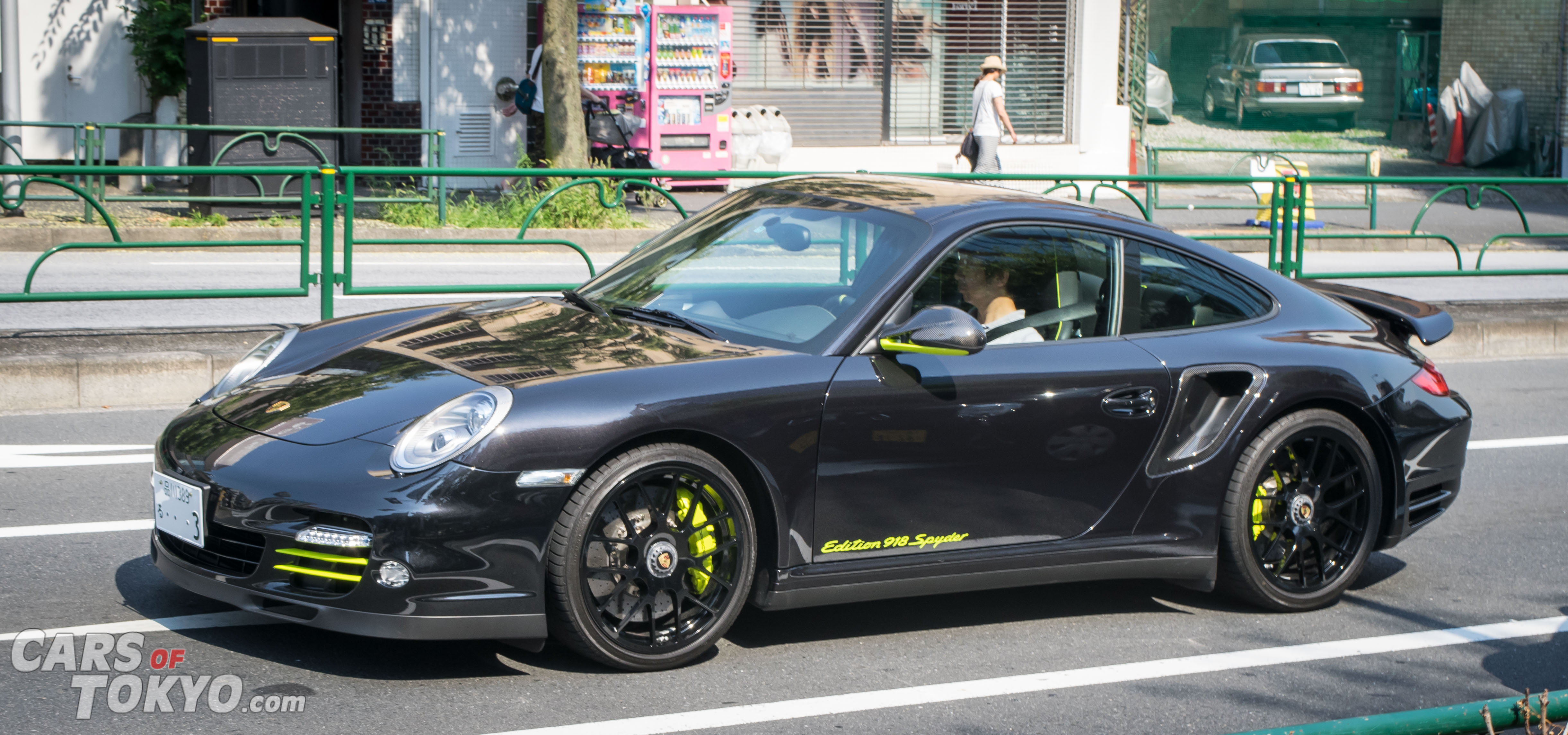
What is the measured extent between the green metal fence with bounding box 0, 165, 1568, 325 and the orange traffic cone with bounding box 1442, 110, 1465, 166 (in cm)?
1707

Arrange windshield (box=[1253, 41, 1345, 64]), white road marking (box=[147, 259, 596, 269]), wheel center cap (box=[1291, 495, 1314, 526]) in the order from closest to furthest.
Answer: wheel center cap (box=[1291, 495, 1314, 526]), white road marking (box=[147, 259, 596, 269]), windshield (box=[1253, 41, 1345, 64])

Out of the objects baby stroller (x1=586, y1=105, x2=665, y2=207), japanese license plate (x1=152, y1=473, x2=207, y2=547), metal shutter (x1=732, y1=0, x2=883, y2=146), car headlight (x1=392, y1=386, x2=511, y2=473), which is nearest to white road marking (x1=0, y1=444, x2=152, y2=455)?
japanese license plate (x1=152, y1=473, x2=207, y2=547)

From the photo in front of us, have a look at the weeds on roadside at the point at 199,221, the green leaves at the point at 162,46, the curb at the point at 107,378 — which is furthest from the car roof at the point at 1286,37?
the curb at the point at 107,378

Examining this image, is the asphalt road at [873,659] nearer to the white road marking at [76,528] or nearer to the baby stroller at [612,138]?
the white road marking at [76,528]

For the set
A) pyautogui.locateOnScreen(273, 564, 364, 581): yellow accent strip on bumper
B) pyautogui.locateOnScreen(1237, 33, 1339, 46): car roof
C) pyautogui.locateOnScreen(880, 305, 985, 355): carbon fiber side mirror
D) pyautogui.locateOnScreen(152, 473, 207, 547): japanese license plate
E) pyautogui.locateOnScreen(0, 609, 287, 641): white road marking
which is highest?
pyautogui.locateOnScreen(1237, 33, 1339, 46): car roof

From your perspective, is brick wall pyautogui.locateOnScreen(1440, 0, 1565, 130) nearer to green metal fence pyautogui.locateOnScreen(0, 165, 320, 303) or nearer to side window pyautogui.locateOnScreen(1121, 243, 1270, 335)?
green metal fence pyautogui.locateOnScreen(0, 165, 320, 303)

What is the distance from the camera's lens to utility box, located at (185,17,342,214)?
49.3ft

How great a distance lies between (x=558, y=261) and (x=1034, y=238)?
551cm

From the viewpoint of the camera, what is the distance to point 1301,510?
5.24 metres

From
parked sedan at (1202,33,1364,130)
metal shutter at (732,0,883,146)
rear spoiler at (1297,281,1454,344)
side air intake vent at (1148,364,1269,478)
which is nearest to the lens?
side air intake vent at (1148,364,1269,478)

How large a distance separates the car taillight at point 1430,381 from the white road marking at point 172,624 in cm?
400

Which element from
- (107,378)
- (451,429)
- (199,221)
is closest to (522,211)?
(107,378)

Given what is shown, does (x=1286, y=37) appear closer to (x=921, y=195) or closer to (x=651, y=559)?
(x=921, y=195)

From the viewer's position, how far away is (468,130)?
20125 mm
